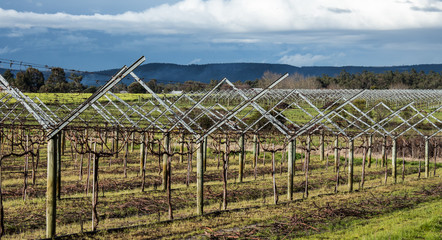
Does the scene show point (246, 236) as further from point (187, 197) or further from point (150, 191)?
point (150, 191)

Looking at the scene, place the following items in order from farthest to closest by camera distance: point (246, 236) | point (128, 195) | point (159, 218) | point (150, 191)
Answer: point (150, 191) < point (128, 195) < point (159, 218) < point (246, 236)

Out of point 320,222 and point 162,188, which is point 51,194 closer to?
point 320,222

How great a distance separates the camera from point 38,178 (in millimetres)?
26266

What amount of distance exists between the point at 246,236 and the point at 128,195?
8.04m

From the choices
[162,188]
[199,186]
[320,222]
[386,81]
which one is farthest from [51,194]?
[386,81]

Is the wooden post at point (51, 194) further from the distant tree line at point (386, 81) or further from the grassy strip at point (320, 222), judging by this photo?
the distant tree line at point (386, 81)

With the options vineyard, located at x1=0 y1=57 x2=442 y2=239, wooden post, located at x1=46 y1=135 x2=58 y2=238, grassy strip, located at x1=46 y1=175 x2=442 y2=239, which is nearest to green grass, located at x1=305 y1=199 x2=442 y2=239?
grassy strip, located at x1=46 y1=175 x2=442 y2=239

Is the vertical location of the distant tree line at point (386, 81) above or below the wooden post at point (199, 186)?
above

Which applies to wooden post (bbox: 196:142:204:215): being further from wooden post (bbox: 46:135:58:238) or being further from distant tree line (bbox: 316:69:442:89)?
distant tree line (bbox: 316:69:442:89)

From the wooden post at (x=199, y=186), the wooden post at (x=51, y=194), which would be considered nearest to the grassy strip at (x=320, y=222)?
the wooden post at (x=199, y=186)

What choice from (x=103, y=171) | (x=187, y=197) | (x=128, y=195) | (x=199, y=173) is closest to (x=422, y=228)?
(x=199, y=173)

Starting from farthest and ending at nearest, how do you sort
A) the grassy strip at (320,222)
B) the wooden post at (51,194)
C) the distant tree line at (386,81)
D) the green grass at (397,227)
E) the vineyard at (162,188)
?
the distant tree line at (386,81)
the vineyard at (162,188)
the grassy strip at (320,222)
the green grass at (397,227)
the wooden post at (51,194)

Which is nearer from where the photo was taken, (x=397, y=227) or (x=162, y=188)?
(x=397, y=227)

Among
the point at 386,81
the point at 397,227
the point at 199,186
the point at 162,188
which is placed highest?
the point at 386,81
